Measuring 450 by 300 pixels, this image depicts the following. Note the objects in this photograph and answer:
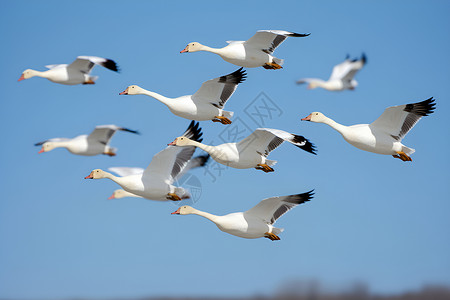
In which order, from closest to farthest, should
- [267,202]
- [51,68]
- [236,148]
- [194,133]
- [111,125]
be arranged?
[267,202]
[236,148]
[194,133]
[111,125]
[51,68]

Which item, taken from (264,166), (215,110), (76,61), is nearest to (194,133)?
(215,110)

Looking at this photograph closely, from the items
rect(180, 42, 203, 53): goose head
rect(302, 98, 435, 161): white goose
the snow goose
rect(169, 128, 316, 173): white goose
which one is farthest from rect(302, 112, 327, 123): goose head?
the snow goose

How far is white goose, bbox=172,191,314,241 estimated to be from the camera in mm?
12305

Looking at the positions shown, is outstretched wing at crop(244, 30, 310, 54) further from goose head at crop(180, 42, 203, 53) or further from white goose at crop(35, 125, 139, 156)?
white goose at crop(35, 125, 139, 156)

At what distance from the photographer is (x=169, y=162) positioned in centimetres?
1327

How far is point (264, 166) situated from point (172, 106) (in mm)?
2154

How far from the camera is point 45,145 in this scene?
16703mm

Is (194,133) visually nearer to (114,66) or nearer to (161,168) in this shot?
(161,168)

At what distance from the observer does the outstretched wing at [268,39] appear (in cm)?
1391

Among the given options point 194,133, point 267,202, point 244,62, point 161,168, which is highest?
point 244,62

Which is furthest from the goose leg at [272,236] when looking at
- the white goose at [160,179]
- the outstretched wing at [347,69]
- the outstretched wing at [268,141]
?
the outstretched wing at [347,69]

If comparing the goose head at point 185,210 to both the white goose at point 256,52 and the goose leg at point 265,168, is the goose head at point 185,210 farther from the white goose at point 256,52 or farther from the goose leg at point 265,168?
the white goose at point 256,52

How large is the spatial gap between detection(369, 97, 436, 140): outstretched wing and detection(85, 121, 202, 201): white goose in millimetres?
3689

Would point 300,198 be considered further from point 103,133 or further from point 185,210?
point 103,133
